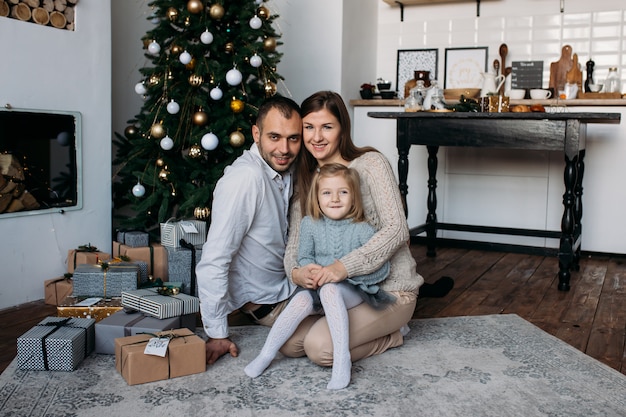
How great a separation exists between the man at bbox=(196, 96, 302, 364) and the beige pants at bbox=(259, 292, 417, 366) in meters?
0.24

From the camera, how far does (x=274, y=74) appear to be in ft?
11.2

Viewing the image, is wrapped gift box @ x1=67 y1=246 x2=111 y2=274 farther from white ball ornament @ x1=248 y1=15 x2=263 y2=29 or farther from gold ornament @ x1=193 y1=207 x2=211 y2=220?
white ball ornament @ x1=248 y1=15 x2=263 y2=29

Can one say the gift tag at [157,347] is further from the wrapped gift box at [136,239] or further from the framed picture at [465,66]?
the framed picture at [465,66]

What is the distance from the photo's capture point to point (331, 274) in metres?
2.14

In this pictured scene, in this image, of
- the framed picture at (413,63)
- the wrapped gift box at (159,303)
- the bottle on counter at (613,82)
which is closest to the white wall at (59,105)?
the wrapped gift box at (159,303)

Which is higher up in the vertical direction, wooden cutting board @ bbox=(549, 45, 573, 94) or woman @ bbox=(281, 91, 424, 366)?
wooden cutting board @ bbox=(549, 45, 573, 94)

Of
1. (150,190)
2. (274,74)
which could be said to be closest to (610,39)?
(274,74)

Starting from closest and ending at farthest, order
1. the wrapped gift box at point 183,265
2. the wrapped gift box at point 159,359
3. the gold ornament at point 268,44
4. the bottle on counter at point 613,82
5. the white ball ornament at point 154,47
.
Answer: the wrapped gift box at point 159,359 → the wrapped gift box at point 183,265 → the white ball ornament at point 154,47 → the gold ornament at point 268,44 → the bottle on counter at point 613,82

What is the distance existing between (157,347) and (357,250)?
71 centimetres

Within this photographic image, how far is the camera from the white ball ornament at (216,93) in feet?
10.6

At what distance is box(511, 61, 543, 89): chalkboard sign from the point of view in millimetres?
4234

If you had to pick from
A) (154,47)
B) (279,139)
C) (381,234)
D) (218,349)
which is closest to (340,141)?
(279,139)

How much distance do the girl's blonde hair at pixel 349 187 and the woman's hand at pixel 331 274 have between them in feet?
0.67

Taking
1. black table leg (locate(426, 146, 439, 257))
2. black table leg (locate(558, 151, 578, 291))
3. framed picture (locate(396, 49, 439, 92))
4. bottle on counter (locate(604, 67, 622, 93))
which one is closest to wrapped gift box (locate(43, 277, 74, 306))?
black table leg (locate(426, 146, 439, 257))
